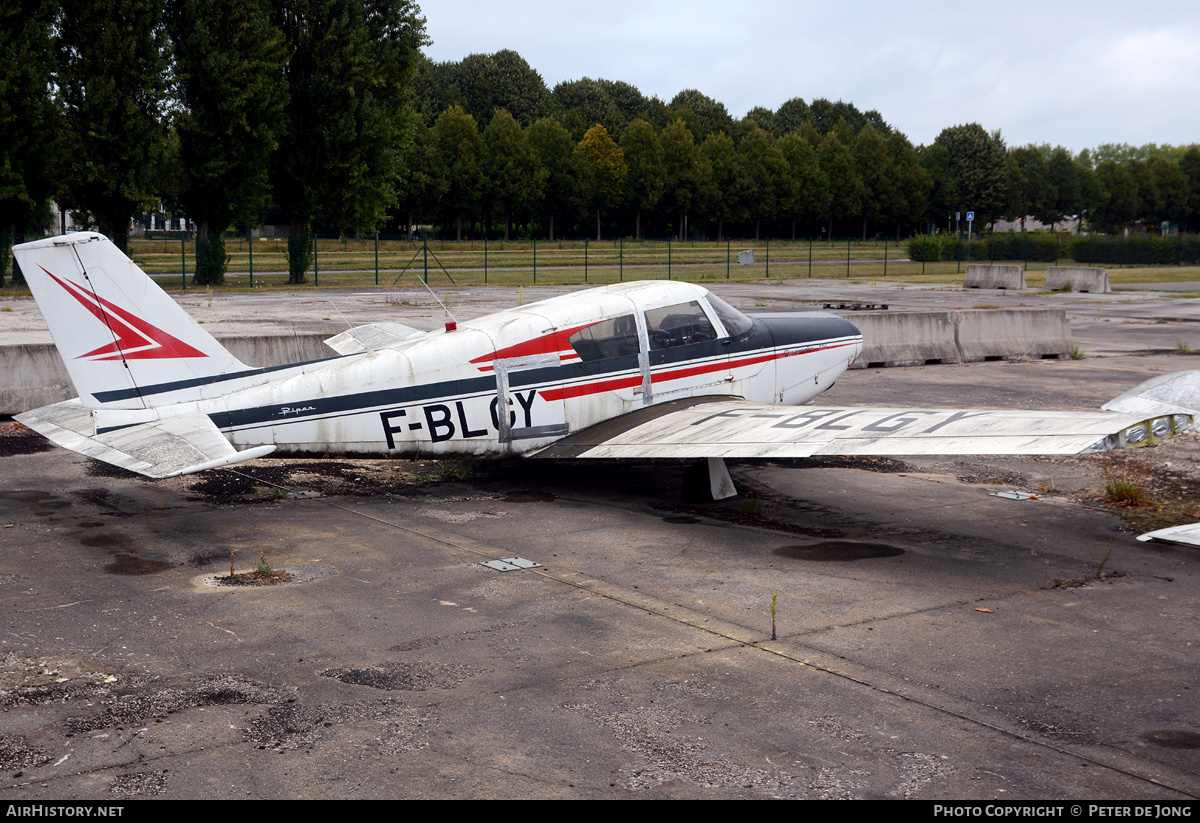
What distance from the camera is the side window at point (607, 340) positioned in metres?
11.5

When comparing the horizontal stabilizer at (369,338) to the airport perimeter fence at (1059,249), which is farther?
the airport perimeter fence at (1059,249)

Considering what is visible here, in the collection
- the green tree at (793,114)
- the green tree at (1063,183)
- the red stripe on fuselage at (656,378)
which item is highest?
the green tree at (793,114)

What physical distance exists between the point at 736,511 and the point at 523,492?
7.82ft

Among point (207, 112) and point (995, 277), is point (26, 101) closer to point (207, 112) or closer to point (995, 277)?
point (207, 112)

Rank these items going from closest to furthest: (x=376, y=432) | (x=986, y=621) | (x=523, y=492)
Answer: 1. (x=986, y=621)
2. (x=376, y=432)
3. (x=523, y=492)

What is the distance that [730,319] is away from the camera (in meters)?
12.4

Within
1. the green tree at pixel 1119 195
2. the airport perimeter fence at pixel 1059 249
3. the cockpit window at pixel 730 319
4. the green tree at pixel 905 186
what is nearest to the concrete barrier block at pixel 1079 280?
the airport perimeter fence at pixel 1059 249

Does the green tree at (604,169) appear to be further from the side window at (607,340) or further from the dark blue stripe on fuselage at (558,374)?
the side window at (607,340)

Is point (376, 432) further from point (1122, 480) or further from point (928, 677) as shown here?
point (1122, 480)

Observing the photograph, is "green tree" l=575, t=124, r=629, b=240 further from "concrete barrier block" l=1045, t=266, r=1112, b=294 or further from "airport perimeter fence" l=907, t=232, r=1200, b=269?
"concrete barrier block" l=1045, t=266, r=1112, b=294

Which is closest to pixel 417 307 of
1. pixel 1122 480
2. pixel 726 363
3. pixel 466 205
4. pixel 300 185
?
pixel 300 185

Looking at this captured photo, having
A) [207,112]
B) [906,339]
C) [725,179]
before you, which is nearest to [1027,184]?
[725,179]

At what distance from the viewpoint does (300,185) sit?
44188 mm

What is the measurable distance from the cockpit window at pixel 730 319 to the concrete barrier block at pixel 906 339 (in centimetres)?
942
